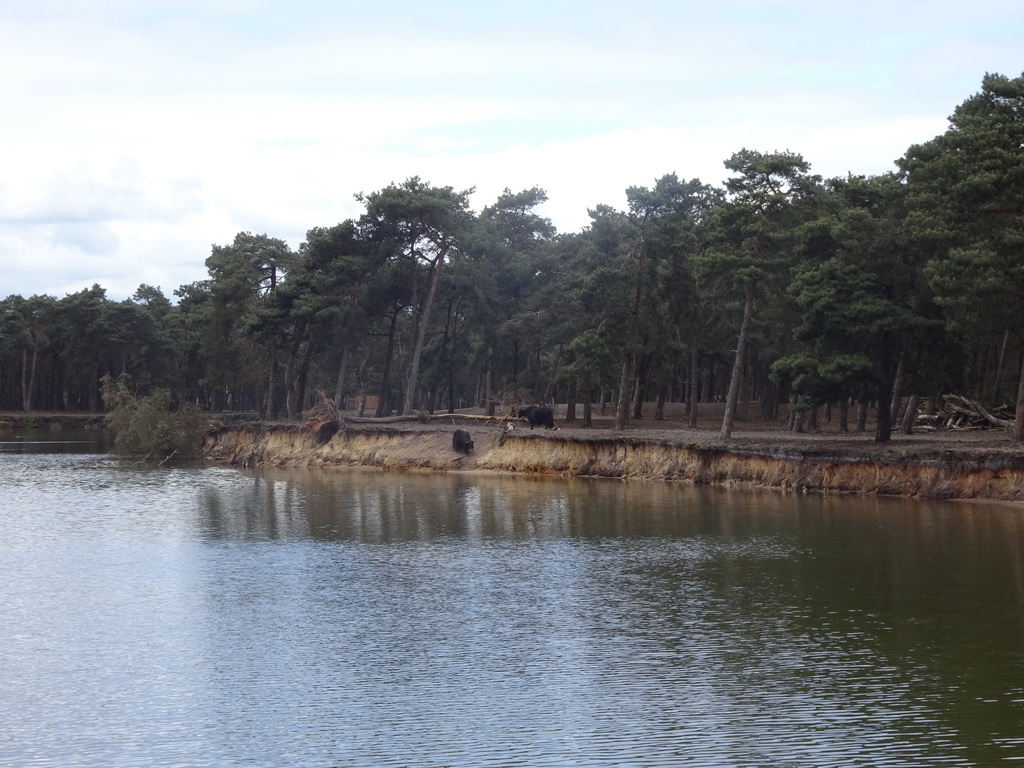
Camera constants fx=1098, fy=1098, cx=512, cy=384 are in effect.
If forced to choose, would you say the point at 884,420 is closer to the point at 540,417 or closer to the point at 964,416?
the point at 964,416

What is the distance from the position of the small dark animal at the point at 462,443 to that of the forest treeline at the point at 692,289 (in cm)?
640

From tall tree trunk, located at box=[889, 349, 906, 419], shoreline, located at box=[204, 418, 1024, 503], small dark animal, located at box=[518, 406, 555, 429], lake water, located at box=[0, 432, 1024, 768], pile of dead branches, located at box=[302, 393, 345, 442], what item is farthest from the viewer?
pile of dead branches, located at box=[302, 393, 345, 442]

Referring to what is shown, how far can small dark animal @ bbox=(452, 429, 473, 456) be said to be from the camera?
6312cm

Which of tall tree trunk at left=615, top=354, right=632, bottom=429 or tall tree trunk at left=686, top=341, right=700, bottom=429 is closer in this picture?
tall tree trunk at left=615, top=354, right=632, bottom=429

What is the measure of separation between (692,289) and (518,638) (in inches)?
1707

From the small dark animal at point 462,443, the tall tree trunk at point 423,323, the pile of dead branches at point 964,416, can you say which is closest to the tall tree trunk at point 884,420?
the pile of dead branches at point 964,416

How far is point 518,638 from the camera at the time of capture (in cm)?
2228

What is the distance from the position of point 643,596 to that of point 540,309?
47.2m

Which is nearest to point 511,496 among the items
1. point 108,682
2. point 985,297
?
point 985,297

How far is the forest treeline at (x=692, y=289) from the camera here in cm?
4466

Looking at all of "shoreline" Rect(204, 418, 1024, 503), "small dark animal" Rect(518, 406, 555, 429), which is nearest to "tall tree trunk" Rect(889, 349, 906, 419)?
"shoreline" Rect(204, 418, 1024, 503)

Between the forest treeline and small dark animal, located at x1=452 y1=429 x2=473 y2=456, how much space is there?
6404mm

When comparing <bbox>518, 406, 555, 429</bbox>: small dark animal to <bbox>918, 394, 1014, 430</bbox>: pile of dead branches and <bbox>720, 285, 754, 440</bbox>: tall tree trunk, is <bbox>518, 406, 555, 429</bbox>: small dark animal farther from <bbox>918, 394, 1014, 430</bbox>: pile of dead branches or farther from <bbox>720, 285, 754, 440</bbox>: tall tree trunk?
<bbox>918, 394, 1014, 430</bbox>: pile of dead branches

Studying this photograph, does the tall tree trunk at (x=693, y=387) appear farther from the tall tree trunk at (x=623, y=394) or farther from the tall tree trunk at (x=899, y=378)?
the tall tree trunk at (x=899, y=378)
